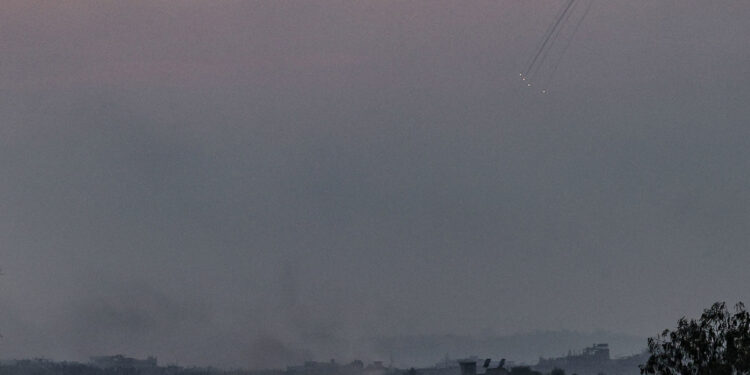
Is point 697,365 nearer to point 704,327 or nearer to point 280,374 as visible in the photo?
point 704,327

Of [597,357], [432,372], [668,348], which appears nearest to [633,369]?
[597,357]

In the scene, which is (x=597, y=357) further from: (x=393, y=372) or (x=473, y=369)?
(x=473, y=369)

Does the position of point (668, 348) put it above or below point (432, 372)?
below

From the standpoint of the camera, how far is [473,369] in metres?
133

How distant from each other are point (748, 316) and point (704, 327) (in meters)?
1.87

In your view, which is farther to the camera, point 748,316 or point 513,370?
point 513,370

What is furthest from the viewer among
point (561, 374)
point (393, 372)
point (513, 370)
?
point (393, 372)

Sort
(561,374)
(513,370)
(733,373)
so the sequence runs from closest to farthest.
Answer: (733,373), (513,370), (561,374)

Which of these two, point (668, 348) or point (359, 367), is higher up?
point (359, 367)

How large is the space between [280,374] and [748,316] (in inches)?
5978

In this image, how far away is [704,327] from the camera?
5162 centimetres

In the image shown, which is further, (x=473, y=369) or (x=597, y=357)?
(x=597, y=357)

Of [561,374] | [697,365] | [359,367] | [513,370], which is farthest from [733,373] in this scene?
[359,367]

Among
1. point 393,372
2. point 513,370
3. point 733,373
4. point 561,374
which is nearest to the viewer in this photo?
point 733,373
